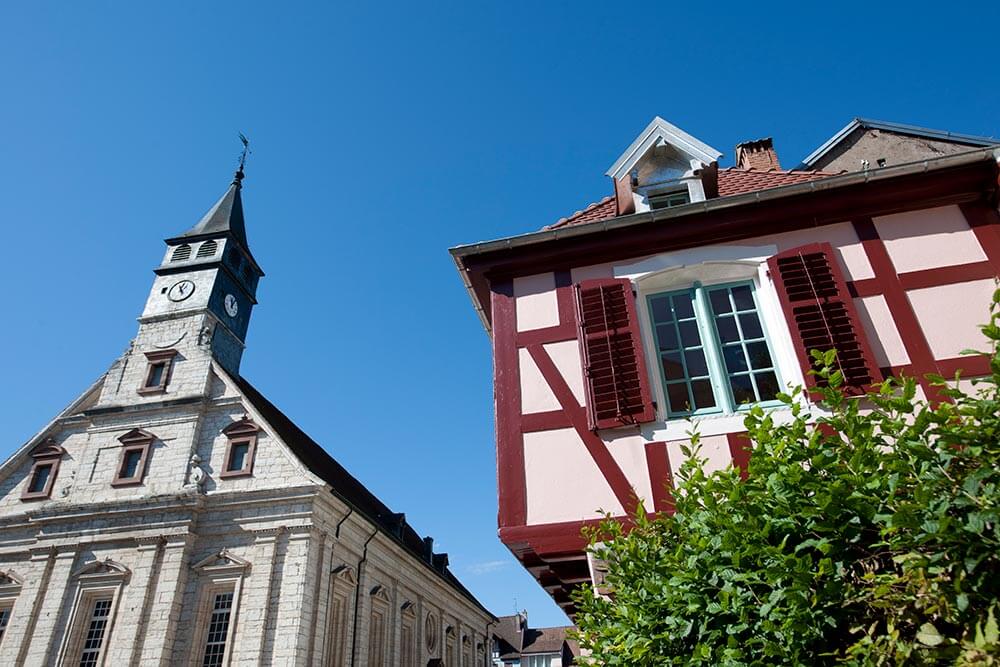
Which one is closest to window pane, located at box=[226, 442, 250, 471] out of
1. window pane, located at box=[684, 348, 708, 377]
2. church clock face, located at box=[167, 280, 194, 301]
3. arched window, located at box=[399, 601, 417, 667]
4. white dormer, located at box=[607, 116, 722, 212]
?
church clock face, located at box=[167, 280, 194, 301]

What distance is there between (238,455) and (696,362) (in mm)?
16117

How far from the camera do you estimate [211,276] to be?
23.5 m

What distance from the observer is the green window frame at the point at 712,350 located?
6.37 metres

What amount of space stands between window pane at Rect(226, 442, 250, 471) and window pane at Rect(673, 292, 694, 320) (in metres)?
15.4

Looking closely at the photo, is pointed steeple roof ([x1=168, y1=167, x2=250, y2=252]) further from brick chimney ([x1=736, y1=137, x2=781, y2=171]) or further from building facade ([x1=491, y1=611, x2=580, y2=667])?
building facade ([x1=491, y1=611, x2=580, y2=667])

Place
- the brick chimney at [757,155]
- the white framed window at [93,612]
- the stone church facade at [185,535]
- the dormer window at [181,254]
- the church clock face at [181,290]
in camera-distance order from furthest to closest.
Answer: the dormer window at [181,254], the church clock face at [181,290], the white framed window at [93,612], the stone church facade at [185,535], the brick chimney at [757,155]

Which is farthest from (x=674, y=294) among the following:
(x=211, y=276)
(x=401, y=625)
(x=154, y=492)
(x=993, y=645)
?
(x=211, y=276)

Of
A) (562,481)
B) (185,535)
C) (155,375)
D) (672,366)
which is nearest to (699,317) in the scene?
(672,366)

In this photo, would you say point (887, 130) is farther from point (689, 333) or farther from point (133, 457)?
point (133, 457)

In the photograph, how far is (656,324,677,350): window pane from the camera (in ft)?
22.5

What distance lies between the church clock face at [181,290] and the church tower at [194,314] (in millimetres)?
39

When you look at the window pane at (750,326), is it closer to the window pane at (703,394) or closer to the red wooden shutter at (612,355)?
the window pane at (703,394)

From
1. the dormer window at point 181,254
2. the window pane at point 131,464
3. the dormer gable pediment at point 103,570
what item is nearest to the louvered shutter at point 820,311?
the dormer gable pediment at point 103,570

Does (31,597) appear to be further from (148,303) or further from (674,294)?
(674,294)
